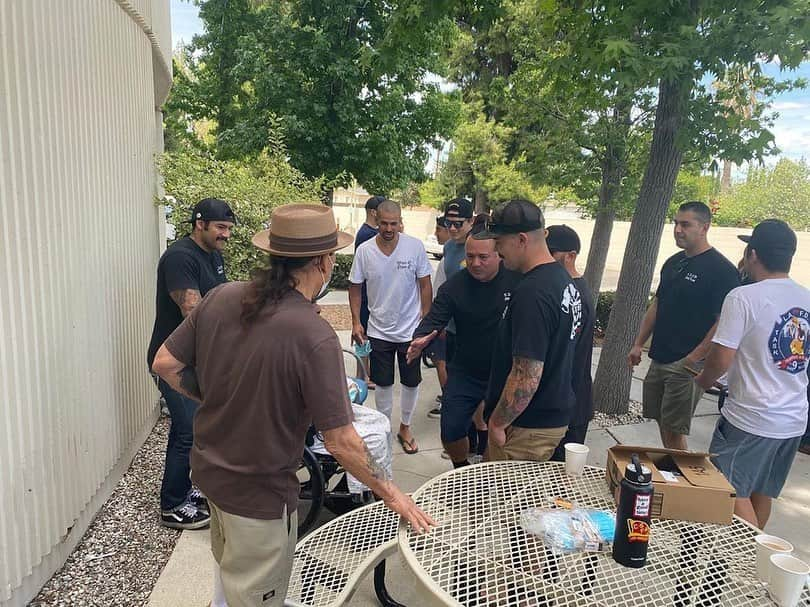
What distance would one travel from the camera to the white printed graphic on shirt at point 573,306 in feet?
8.28

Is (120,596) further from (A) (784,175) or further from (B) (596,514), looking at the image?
(A) (784,175)

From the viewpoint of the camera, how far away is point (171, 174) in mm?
4980

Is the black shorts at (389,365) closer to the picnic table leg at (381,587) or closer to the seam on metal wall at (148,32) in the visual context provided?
the picnic table leg at (381,587)

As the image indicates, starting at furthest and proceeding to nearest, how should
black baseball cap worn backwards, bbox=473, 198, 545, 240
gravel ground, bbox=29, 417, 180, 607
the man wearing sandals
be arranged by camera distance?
the man wearing sandals < gravel ground, bbox=29, 417, 180, 607 < black baseball cap worn backwards, bbox=473, 198, 545, 240

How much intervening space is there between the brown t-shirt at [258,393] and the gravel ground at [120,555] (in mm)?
1403

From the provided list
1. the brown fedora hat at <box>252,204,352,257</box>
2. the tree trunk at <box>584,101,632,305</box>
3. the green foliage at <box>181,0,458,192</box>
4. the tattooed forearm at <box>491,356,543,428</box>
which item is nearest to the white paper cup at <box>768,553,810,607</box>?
the tattooed forearm at <box>491,356,543,428</box>

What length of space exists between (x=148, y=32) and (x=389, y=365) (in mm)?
3320

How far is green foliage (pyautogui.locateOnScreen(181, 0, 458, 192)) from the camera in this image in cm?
1147

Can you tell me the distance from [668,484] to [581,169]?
23.7 ft

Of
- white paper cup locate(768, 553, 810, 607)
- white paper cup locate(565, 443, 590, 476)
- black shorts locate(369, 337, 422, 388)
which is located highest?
white paper cup locate(768, 553, 810, 607)

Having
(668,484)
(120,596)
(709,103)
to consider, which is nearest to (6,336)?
(120,596)

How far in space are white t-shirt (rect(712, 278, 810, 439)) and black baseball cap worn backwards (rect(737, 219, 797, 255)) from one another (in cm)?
15

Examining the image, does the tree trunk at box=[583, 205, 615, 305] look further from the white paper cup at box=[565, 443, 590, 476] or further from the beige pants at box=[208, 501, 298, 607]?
the beige pants at box=[208, 501, 298, 607]

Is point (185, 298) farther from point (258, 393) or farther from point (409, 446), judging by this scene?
point (409, 446)
